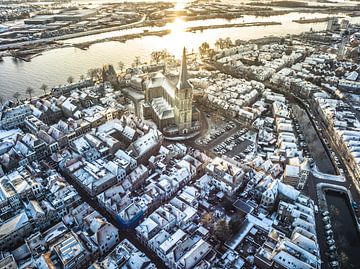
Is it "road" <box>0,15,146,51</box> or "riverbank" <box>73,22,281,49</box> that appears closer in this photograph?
"road" <box>0,15,146,51</box>

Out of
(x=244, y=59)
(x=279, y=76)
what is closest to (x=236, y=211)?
(x=279, y=76)

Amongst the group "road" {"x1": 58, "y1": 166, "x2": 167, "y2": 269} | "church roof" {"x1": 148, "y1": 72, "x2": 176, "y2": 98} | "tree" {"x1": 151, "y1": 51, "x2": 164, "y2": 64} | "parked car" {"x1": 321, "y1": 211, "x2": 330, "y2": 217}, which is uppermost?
"church roof" {"x1": 148, "y1": 72, "x2": 176, "y2": 98}

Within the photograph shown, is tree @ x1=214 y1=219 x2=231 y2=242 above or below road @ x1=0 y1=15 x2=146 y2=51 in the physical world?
below

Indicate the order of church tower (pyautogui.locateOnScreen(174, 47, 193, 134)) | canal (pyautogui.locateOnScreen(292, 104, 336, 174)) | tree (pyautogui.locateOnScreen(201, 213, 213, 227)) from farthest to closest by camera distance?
church tower (pyautogui.locateOnScreen(174, 47, 193, 134)), canal (pyautogui.locateOnScreen(292, 104, 336, 174)), tree (pyautogui.locateOnScreen(201, 213, 213, 227))

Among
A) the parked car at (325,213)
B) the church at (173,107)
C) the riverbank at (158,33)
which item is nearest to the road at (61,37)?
the riverbank at (158,33)

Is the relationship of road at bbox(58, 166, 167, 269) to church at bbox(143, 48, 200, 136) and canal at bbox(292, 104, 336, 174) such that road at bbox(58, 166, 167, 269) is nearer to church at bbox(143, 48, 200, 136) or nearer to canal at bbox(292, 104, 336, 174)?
church at bbox(143, 48, 200, 136)

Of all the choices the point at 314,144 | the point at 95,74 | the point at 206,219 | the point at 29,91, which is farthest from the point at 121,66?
the point at 206,219

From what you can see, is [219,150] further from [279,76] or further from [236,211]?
[279,76]

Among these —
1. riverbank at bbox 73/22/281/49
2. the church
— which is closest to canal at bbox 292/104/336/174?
the church

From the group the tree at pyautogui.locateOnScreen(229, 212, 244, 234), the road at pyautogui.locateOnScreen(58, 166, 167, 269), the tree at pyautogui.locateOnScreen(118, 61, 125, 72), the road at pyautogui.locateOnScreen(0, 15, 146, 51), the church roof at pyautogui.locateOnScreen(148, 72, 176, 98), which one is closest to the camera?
the road at pyautogui.locateOnScreen(58, 166, 167, 269)
